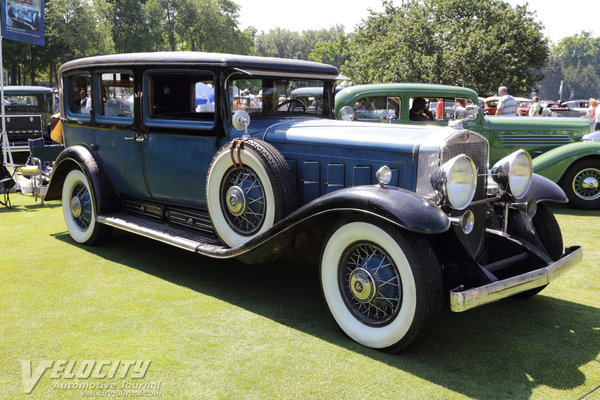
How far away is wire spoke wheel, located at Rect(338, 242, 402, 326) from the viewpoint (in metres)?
3.20

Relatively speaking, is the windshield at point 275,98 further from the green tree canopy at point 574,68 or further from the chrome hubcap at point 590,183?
the green tree canopy at point 574,68

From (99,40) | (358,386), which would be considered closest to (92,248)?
(358,386)

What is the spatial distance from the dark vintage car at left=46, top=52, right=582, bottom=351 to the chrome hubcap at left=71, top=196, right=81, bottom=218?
20 mm

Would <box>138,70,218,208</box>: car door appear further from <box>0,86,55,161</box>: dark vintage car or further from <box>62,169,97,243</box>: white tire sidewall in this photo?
<box>0,86,55,161</box>: dark vintage car

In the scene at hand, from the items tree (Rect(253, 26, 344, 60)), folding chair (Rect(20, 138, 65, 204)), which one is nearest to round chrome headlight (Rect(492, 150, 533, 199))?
folding chair (Rect(20, 138, 65, 204))

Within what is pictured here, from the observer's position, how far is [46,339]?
339 centimetres

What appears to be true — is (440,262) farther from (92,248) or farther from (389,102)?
(389,102)

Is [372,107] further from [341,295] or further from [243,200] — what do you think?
[341,295]

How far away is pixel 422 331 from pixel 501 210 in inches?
61.2

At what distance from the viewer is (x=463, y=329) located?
362 cm

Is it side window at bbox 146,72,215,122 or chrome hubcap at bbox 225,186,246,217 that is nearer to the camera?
chrome hubcap at bbox 225,186,246,217

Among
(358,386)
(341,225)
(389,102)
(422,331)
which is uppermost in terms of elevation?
(389,102)

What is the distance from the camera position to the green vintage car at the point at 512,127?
7922 millimetres

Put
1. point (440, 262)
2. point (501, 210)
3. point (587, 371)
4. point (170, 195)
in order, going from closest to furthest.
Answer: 1. point (587, 371)
2. point (440, 262)
3. point (501, 210)
4. point (170, 195)
